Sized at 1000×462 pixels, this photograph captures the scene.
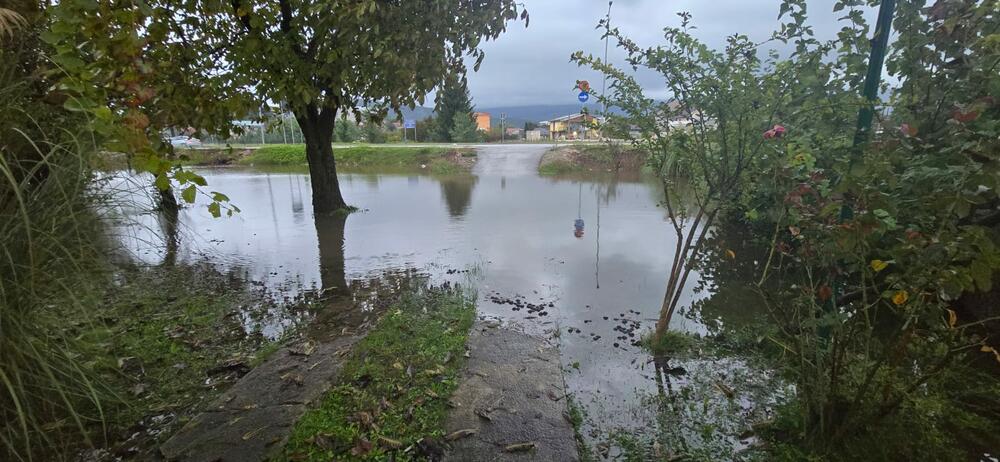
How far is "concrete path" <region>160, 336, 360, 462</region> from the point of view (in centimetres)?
224

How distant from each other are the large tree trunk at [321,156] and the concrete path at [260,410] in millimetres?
5723

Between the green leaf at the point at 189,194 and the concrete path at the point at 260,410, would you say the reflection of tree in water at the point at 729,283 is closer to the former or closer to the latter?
the concrete path at the point at 260,410

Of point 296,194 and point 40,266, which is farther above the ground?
point 40,266

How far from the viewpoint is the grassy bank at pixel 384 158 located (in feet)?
65.7

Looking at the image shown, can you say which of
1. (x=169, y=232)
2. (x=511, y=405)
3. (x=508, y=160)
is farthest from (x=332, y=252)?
(x=508, y=160)

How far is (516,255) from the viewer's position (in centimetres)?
632

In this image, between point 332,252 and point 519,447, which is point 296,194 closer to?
point 332,252

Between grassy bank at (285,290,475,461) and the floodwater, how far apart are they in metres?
0.80

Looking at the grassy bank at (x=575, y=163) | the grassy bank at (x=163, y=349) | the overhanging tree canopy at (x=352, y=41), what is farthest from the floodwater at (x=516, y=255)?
the grassy bank at (x=575, y=163)

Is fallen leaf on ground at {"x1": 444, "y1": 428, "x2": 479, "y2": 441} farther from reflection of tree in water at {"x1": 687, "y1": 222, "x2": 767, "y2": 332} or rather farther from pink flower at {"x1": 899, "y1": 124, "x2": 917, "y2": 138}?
pink flower at {"x1": 899, "y1": 124, "x2": 917, "y2": 138}

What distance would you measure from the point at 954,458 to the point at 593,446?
1.63 metres

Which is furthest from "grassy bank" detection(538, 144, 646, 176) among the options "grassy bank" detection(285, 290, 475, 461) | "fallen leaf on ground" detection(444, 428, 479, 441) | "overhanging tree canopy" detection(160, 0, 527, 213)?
"fallen leaf on ground" detection(444, 428, 479, 441)

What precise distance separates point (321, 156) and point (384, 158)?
1400 centimetres

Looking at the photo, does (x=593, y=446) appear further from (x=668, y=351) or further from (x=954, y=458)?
(x=954, y=458)
